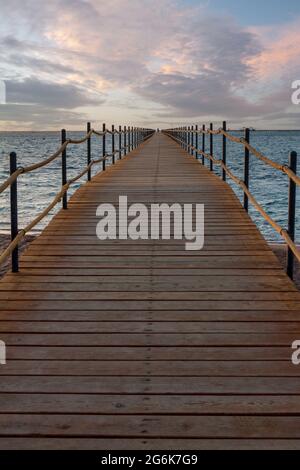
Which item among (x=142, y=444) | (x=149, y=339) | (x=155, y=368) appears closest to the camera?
(x=142, y=444)

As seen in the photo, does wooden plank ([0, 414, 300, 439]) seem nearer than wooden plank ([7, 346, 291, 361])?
Yes

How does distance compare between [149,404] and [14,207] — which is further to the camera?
[14,207]

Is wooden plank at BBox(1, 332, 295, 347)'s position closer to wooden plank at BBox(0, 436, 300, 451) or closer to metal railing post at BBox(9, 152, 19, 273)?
wooden plank at BBox(0, 436, 300, 451)

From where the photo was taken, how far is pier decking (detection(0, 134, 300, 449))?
288 centimetres

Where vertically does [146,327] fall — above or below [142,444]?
above

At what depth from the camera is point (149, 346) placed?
3840mm

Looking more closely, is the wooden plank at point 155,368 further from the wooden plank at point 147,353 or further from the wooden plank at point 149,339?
the wooden plank at point 149,339

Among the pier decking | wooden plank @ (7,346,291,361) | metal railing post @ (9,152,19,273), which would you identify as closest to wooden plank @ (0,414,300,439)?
the pier decking

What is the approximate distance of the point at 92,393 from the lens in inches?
126

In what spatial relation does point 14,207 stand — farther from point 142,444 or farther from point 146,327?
point 142,444

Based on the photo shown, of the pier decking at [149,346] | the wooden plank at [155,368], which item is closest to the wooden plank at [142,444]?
the pier decking at [149,346]

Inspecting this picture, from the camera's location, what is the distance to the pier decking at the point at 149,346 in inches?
113

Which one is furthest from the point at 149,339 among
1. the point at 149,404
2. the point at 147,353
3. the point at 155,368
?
the point at 149,404

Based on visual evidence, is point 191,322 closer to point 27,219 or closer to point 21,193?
point 27,219
